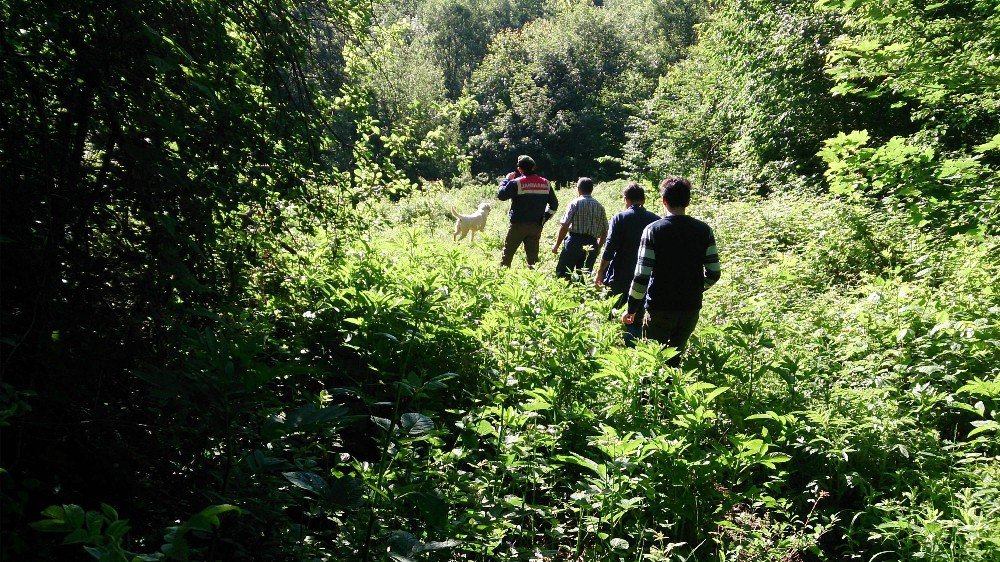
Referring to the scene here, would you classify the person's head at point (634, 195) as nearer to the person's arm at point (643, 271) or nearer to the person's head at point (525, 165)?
the person's arm at point (643, 271)

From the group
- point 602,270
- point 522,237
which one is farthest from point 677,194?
point 522,237

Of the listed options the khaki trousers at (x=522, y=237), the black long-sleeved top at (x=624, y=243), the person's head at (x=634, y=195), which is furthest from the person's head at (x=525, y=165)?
the black long-sleeved top at (x=624, y=243)

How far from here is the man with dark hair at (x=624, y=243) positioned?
19.1 ft

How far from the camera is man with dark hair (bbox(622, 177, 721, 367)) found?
459 centimetres

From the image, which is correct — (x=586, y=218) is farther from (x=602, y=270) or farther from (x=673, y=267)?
(x=673, y=267)

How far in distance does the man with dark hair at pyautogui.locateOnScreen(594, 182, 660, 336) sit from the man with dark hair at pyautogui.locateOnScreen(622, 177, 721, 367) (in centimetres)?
105

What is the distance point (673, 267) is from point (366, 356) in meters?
2.33

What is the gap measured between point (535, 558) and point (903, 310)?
3.75 meters

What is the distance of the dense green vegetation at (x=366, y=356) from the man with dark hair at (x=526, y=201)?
7.53 ft

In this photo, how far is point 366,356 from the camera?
423 cm

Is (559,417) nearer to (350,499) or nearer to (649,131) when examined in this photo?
(350,499)

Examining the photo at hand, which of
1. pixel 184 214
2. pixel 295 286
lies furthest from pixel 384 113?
pixel 184 214

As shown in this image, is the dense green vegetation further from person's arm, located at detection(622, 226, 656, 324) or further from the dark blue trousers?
the dark blue trousers

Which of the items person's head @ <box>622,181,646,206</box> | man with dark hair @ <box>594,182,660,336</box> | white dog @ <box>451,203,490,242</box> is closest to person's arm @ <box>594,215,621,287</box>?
man with dark hair @ <box>594,182,660,336</box>
